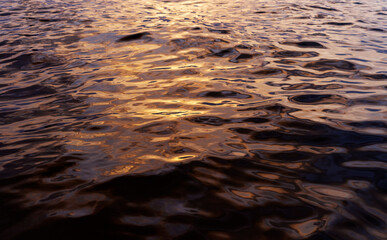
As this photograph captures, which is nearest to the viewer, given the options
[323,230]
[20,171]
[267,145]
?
[323,230]

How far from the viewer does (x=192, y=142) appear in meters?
2.15

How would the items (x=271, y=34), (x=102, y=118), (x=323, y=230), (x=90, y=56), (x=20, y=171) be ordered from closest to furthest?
(x=323, y=230), (x=20, y=171), (x=102, y=118), (x=90, y=56), (x=271, y=34)

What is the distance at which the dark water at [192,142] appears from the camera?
1.43 m

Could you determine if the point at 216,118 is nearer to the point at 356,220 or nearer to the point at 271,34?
the point at 356,220

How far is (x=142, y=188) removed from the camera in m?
1.66

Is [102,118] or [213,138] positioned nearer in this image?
[213,138]

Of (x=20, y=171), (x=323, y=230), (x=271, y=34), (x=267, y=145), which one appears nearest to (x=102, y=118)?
(x=20, y=171)

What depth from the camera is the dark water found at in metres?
1.43

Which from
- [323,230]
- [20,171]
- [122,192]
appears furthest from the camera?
[20,171]

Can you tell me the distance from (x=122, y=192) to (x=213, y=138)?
84 centimetres

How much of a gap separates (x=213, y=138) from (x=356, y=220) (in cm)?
106

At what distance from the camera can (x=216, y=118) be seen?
2521mm

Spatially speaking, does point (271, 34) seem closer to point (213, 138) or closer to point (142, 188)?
point (213, 138)

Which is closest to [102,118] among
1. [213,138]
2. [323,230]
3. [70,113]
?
[70,113]
